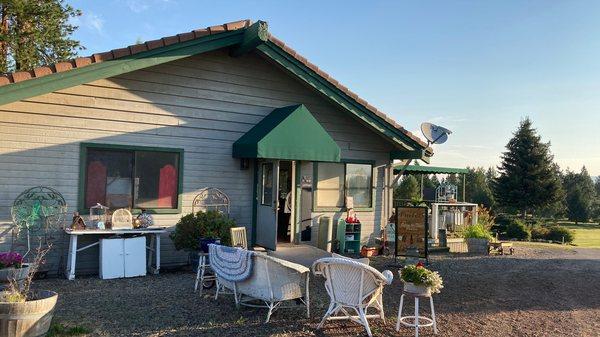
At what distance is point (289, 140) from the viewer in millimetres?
9406

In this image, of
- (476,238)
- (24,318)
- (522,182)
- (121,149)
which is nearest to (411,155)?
(476,238)

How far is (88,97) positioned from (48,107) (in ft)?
2.23

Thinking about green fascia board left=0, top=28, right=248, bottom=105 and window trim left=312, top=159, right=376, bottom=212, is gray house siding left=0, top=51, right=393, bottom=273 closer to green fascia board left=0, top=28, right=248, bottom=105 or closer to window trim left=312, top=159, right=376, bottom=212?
window trim left=312, top=159, right=376, bottom=212

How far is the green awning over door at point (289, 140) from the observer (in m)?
9.23

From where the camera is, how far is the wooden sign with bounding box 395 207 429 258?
1045 cm

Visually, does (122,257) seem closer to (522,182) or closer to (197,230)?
(197,230)

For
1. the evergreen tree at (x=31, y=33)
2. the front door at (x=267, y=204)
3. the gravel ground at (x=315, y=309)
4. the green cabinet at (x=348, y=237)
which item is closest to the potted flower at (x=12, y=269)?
the gravel ground at (x=315, y=309)

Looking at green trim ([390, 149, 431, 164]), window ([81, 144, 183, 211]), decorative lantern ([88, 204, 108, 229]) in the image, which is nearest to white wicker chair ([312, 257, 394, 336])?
decorative lantern ([88, 204, 108, 229])

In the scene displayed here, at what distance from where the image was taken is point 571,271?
35.6ft

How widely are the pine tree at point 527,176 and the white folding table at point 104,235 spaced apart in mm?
31864

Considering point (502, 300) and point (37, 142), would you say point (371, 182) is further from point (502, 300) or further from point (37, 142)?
point (37, 142)

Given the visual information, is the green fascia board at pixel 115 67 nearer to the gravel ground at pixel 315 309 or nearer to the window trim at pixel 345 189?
the gravel ground at pixel 315 309

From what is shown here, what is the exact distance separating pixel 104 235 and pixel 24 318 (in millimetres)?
4039

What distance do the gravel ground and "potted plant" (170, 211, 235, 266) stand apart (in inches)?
21.2
